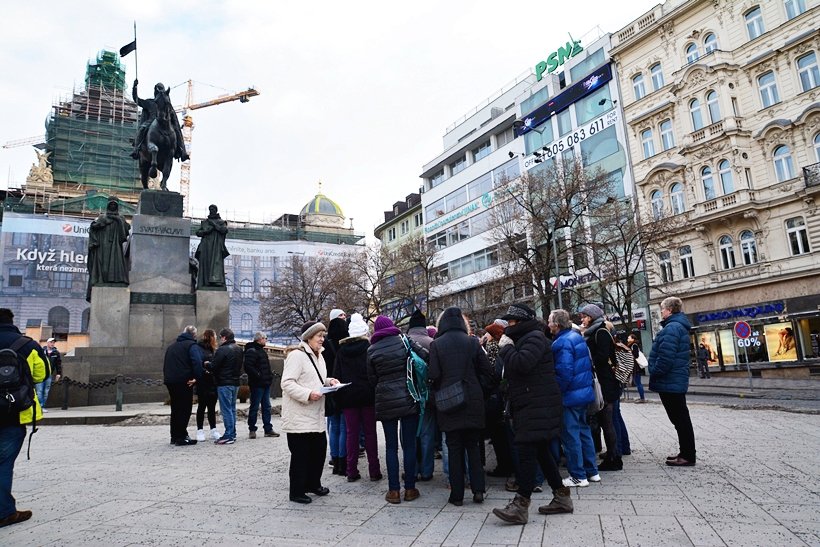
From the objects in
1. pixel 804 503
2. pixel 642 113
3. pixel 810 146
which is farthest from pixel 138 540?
pixel 642 113

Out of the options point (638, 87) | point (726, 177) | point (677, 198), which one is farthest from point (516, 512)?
point (638, 87)

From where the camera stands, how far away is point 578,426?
19.1ft

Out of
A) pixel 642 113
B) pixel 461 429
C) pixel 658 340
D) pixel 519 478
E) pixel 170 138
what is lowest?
pixel 519 478

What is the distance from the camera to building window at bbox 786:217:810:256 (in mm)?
27250

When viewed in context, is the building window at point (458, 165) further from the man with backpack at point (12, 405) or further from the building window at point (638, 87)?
the man with backpack at point (12, 405)

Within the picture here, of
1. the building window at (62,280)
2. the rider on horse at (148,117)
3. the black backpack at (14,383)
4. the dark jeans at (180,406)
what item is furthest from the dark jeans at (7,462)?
the building window at (62,280)

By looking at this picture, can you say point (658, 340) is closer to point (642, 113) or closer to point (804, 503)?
point (804, 503)

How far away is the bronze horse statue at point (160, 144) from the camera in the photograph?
17234mm

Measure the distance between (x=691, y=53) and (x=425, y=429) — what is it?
35.1 m

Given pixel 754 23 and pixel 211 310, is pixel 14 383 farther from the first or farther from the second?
pixel 754 23

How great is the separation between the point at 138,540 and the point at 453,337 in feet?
10.3

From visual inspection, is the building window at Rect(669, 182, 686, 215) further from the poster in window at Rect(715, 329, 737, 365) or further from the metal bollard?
the metal bollard

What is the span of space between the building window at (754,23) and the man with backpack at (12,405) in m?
35.9

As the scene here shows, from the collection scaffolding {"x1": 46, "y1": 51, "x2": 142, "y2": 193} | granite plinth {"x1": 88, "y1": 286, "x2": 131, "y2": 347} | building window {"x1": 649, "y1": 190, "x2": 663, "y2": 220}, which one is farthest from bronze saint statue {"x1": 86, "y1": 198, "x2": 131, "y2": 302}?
scaffolding {"x1": 46, "y1": 51, "x2": 142, "y2": 193}
